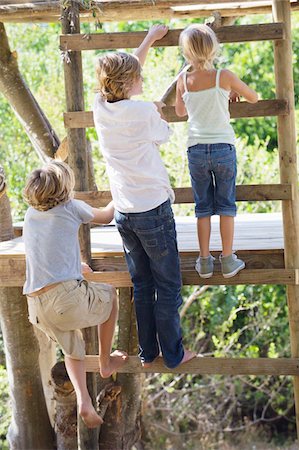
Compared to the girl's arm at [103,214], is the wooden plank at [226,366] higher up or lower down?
lower down

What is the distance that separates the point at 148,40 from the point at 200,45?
1.03 ft

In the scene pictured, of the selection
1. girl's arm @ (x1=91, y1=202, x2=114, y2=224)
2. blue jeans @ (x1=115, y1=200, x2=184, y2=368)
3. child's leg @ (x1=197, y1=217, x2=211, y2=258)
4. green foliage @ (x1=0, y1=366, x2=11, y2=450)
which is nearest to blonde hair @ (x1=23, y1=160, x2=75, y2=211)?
girl's arm @ (x1=91, y1=202, x2=114, y2=224)

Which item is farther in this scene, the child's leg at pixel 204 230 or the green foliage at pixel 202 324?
the green foliage at pixel 202 324

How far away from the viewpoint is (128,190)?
404cm

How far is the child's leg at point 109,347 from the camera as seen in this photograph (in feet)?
14.2

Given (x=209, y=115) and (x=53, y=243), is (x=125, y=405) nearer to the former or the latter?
(x=53, y=243)

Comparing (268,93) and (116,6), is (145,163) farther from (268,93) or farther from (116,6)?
(268,93)

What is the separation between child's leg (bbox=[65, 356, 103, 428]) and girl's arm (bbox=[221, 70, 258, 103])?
160 centimetres

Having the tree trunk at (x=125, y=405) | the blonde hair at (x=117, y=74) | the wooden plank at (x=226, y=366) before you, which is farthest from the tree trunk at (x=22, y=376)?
the blonde hair at (x=117, y=74)

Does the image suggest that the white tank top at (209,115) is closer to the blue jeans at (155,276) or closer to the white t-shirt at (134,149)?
the white t-shirt at (134,149)

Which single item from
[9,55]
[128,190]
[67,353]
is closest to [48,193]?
[128,190]

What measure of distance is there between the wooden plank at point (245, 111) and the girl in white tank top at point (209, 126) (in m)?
0.09

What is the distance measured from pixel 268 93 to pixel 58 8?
22.6 feet

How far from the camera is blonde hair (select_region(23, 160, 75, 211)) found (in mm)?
3986
